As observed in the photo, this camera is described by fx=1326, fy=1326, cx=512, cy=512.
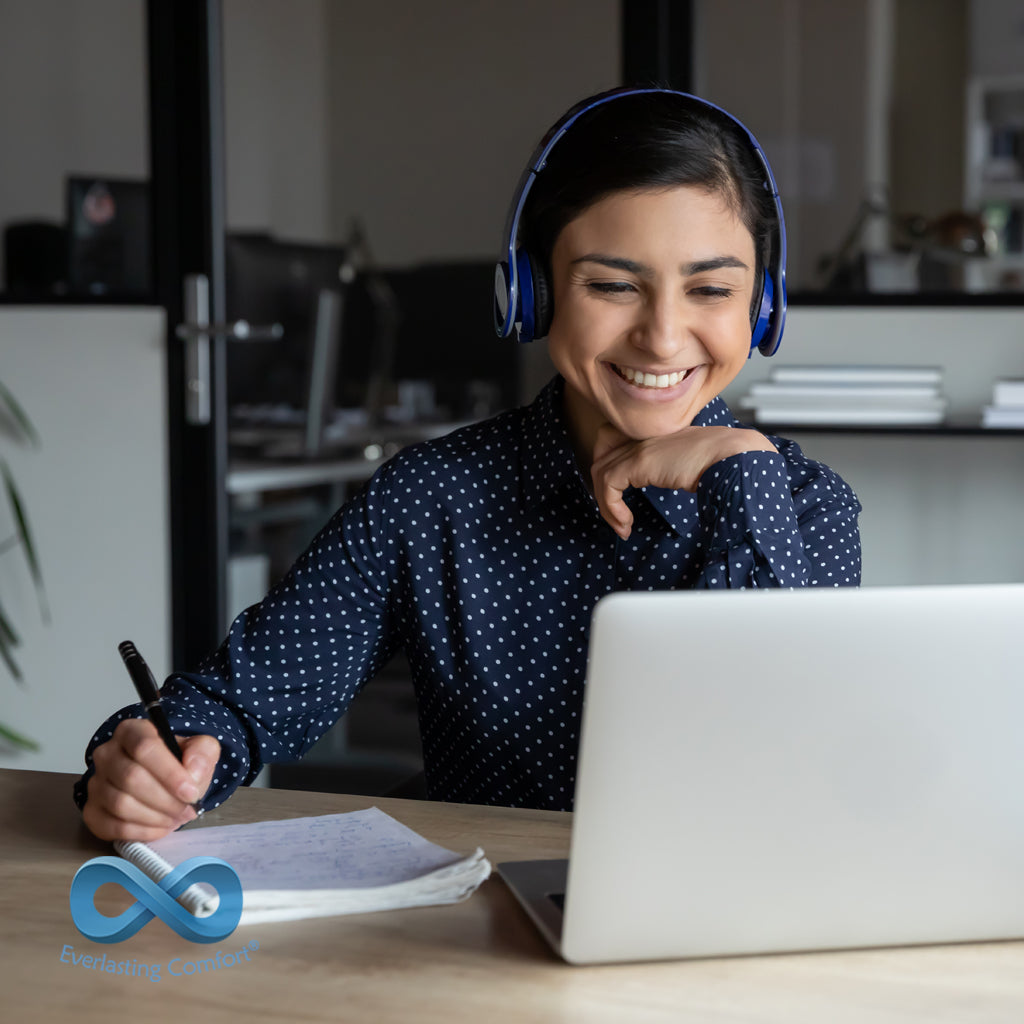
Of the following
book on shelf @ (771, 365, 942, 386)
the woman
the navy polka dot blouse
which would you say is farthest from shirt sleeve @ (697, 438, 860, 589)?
book on shelf @ (771, 365, 942, 386)

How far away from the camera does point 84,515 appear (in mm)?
2881

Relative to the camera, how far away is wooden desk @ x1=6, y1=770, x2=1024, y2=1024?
2.22 ft

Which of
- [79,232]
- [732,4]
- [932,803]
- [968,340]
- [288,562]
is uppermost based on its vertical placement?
[732,4]

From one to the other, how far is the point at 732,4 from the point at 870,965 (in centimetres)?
510

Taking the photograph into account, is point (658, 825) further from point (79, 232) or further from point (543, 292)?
point (79, 232)

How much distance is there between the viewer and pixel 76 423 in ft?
9.40

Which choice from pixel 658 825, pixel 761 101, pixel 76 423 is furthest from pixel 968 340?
pixel 761 101

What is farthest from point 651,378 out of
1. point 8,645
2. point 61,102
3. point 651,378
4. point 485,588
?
point 61,102

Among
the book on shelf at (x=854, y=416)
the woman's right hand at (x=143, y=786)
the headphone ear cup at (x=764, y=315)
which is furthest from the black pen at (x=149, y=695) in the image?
the book on shelf at (x=854, y=416)

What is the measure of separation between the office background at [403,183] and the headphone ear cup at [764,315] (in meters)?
1.12

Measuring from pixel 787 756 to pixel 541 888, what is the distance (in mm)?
230

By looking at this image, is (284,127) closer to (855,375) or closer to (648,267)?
(855,375)

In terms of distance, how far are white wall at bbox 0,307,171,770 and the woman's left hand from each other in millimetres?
1808

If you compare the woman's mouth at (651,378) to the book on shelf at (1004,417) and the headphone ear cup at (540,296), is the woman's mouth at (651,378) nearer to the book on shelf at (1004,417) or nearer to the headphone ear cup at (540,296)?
the headphone ear cup at (540,296)
